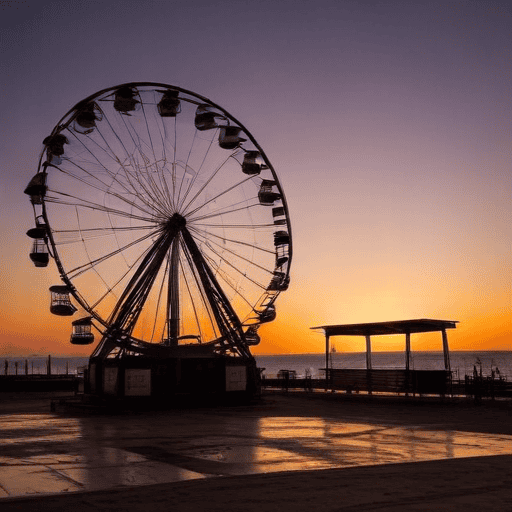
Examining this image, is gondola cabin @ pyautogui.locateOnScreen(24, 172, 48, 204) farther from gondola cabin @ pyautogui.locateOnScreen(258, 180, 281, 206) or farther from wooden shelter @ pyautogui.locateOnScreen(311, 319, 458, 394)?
wooden shelter @ pyautogui.locateOnScreen(311, 319, 458, 394)

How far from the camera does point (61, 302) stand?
1104 inches

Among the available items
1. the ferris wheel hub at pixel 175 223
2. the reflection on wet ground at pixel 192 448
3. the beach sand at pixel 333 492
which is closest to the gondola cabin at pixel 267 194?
the ferris wheel hub at pixel 175 223

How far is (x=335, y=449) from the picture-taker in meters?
13.7

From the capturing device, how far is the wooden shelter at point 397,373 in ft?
99.6

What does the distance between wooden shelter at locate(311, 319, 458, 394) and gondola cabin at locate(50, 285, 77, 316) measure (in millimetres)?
13283

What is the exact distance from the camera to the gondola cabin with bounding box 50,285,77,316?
91.5 ft

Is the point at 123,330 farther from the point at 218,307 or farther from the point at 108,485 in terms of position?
the point at 108,485

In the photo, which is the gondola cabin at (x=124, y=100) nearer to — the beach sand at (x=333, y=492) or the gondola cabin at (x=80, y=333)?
the gondola cabin at (x=80, y=333)

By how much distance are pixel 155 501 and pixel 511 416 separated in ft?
53.8

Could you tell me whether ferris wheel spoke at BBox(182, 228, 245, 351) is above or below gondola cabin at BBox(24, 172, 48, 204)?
below

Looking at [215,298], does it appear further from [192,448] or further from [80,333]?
[192,448]

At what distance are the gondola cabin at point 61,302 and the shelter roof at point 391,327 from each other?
1326 centimetres

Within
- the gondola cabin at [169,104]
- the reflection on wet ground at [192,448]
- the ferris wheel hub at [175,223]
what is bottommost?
the reflection on wet ground at [192,448]

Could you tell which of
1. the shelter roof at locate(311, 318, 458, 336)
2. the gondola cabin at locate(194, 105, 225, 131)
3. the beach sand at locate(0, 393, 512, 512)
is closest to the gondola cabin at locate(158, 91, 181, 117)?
the gondola cabin at locate(194, 105, 225, 131)
